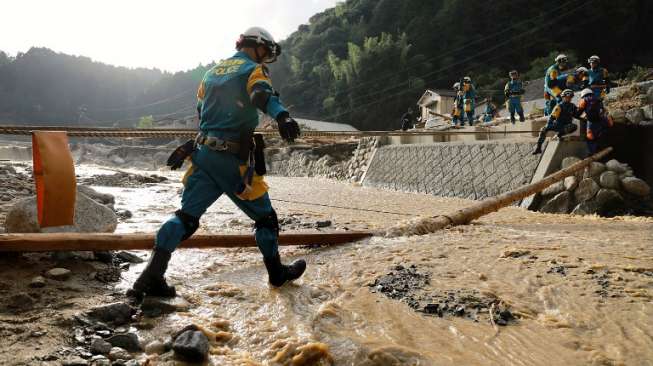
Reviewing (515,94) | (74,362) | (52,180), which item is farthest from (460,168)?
(74,362)

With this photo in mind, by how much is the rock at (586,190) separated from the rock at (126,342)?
7781mm

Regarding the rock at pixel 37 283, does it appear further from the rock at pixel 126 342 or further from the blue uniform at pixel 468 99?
the blue uniform at pixel 468 99

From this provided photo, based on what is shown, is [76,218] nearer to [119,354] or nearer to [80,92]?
[119,354]

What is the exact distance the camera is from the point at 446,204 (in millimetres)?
8523

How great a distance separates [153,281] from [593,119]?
329 inches

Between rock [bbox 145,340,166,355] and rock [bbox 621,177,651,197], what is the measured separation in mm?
8147

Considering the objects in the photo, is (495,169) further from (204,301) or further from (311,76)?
(311,76)

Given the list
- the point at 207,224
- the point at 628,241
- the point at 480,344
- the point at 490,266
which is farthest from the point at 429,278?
the point at 207,224

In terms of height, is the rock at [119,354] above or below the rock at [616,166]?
below

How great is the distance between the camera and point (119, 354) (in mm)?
1735

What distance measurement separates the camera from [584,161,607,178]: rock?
23.2ft

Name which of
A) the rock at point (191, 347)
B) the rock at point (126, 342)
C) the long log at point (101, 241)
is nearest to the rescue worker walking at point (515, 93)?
the long log at point (101, 241)

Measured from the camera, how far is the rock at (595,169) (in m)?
7.07

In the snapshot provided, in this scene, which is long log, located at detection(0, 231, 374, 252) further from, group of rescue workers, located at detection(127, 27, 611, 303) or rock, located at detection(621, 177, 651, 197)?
rock, located at detection(621, 177, 651, 197)
